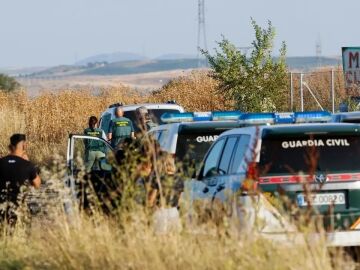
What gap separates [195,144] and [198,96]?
82.5 ft

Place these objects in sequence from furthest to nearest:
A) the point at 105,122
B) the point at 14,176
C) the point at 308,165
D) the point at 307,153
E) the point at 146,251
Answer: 1. the point at 105,122
2. the point at 14,176
3. the point at 307,153
4. the point at 308,165
5. the point at 146,251

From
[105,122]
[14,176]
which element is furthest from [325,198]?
[105,122]

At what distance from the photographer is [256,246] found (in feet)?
32.4

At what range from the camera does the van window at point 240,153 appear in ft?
43.4

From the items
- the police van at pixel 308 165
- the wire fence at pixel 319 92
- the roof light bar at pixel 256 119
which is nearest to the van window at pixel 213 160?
the police van at pixel 308 165

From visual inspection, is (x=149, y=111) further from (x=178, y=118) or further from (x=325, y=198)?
(x=325, y=198)

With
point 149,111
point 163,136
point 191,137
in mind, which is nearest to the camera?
point 191,137

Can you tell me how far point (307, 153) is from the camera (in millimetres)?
12945

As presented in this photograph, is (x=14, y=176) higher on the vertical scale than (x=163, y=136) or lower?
lower

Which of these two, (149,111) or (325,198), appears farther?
(149,111)

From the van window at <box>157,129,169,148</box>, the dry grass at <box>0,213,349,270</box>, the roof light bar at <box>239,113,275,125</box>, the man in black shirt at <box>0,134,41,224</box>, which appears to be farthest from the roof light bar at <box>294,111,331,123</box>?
the dry grass at <box>0,213,349,270</box>

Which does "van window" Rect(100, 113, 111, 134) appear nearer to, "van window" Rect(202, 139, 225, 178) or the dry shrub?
the dry shrub

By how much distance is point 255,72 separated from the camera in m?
32.5

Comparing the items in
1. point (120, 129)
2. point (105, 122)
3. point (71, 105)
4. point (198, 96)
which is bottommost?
point (71, 105)
